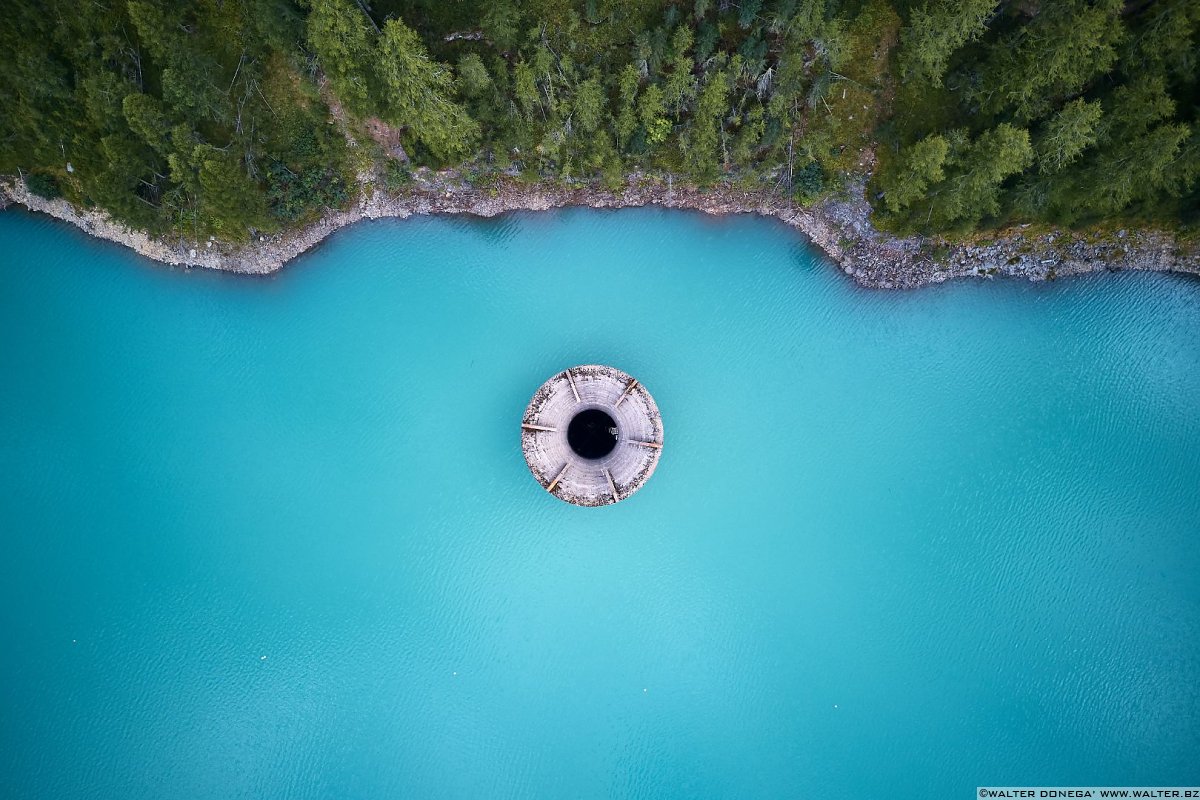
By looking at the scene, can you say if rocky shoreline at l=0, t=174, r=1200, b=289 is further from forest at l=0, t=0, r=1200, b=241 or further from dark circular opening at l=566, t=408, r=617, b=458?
dark circular opening at l=566, t=408, r=617, b=458

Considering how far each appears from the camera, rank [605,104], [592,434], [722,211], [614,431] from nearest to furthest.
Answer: [605,104], [614,431], [592,434], [722,211]

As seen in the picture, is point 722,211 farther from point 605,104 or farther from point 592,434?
point 592,434

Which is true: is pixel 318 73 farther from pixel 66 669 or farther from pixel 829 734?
pixel 829 734

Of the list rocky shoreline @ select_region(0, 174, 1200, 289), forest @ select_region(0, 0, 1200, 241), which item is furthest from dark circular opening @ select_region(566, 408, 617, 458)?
forest @ select_region(0, 0, 1200, 241)

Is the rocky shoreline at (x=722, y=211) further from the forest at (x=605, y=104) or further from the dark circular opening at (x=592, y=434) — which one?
the dark circular opening at (x=592, y=434)

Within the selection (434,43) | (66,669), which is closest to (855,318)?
(434,43)

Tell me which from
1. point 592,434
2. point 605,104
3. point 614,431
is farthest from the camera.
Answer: point 592,434

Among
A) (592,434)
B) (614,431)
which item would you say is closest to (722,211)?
(614,431)
